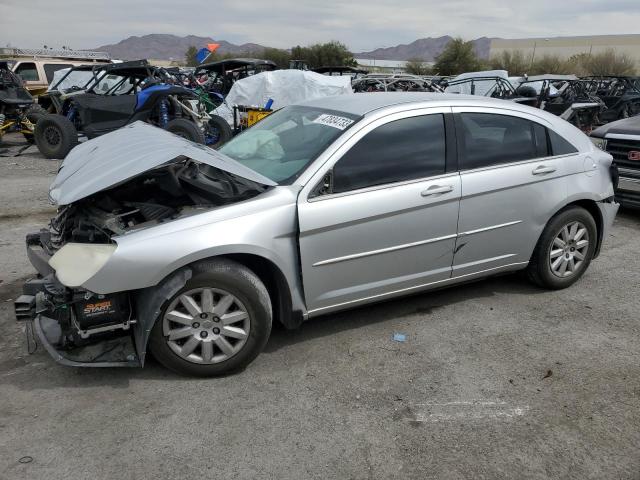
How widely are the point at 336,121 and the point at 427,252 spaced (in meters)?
1.12

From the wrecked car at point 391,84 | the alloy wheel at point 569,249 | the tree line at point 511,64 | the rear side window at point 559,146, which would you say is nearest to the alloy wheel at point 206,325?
the alloy wheel at point 569,249

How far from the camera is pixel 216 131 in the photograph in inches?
462

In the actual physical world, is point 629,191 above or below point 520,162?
below

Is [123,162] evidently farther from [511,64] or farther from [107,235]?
[511,64]

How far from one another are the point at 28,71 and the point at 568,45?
93453mm

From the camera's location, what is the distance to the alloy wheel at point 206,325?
3100 mm

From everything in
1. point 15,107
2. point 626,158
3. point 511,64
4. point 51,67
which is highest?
point 51,67

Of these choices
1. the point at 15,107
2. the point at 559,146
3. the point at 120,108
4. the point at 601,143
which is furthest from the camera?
the point at 15,107

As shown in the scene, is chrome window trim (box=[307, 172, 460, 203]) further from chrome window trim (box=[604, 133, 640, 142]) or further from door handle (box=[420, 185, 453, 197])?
chrome window trim (box=[604, 133, 640, 142])

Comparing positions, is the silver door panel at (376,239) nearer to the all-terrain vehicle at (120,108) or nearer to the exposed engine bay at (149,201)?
the exposed engine bay at (149,201)

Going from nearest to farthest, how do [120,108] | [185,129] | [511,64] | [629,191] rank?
[629,191]
[185,129]
[120,108]
[511,64]

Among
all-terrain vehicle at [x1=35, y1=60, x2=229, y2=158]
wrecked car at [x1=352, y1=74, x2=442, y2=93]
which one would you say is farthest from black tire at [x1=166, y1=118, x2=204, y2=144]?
wrecked car at [x1=352, y1=74, x2=442, y2=93]

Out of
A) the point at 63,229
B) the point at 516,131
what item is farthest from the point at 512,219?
the point at 63,229

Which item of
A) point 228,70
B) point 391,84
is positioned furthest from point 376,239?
point 228,70
